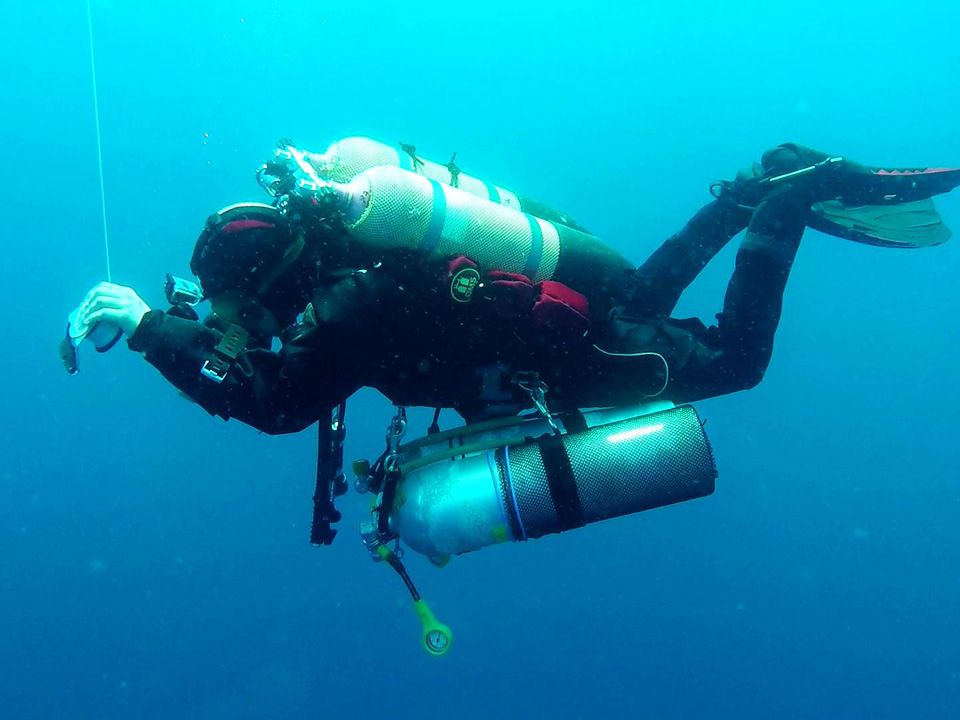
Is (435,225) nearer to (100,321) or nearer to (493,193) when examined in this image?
(493,193)

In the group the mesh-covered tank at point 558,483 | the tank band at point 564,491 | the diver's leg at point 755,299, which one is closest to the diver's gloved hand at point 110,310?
the mesh-covered tank at point 558,483

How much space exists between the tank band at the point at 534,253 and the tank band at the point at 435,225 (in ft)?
1.71

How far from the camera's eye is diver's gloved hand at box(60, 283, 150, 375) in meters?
3.11

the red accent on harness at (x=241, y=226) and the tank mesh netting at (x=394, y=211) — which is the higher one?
the red accent on harness at (x=241, y=226)

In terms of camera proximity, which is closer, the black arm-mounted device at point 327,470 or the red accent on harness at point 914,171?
the black arm-mounted device at point 327,470

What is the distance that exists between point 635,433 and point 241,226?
7.69ft

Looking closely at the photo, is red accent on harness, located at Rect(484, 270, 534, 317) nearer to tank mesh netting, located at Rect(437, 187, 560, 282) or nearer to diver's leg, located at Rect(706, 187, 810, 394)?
tank mesh netting, located at Rect(437, 187, 560, 282)

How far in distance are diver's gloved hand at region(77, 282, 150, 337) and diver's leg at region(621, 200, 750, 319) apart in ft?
10.4

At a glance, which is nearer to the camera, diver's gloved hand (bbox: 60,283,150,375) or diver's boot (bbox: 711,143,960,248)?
diver's gloved hand (bbox: 60,283,150,375)

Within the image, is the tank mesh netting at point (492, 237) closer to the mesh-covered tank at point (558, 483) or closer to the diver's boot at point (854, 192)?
the mesh-covered tank at point (558, 483)

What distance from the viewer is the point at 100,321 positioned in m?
3.16

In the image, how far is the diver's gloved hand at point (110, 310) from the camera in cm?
315

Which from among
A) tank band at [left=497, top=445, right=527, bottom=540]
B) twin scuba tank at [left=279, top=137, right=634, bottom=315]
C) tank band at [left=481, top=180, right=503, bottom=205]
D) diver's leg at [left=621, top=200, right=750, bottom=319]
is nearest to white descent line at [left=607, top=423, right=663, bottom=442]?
tank band at [left=497, top=445, right=527, bottom=540]

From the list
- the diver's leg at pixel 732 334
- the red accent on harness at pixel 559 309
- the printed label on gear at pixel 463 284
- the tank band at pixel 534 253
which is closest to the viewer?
the printed label on gear at pixel 463 284
